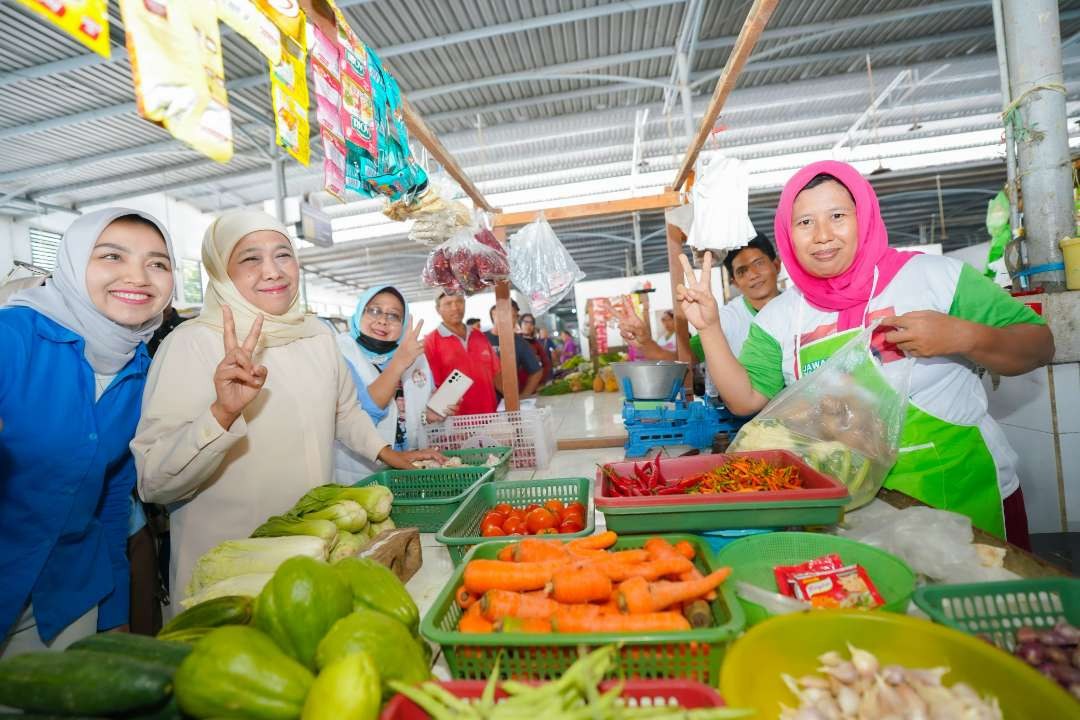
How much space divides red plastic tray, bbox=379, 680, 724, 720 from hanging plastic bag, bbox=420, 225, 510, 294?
304 centimetres

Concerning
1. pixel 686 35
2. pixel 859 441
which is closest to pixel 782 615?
pixel 859 441

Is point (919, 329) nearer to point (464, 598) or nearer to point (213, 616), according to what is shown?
point (464, 598)

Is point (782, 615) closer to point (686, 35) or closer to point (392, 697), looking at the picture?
point (392, 697)

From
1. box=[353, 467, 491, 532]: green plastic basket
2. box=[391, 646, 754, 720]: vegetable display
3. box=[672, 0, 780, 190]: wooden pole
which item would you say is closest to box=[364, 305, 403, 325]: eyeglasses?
box=[353, 467, 491, 532]: green plastic basket

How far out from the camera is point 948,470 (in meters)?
1.92

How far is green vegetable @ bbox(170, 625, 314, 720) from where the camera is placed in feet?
2.84

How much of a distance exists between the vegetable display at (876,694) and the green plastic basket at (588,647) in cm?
14

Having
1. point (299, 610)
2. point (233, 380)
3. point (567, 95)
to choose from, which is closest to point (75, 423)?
point (233, 380)

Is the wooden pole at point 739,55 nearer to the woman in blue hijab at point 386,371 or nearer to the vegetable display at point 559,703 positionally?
the woman in blue hijab at point 386,371

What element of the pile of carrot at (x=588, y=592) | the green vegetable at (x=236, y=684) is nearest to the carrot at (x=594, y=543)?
the pile of carrot at (x=588, y=592)

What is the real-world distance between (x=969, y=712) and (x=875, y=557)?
449 millimetres

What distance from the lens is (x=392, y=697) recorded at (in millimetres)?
946

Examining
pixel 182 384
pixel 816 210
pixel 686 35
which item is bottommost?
pixel 182 384

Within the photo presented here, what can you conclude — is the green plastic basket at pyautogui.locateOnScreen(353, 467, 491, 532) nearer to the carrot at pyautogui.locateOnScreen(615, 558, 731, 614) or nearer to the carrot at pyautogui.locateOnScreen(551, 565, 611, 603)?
the carrot at pyautogui.locateOnScreen(551, 565, 611, 603)
